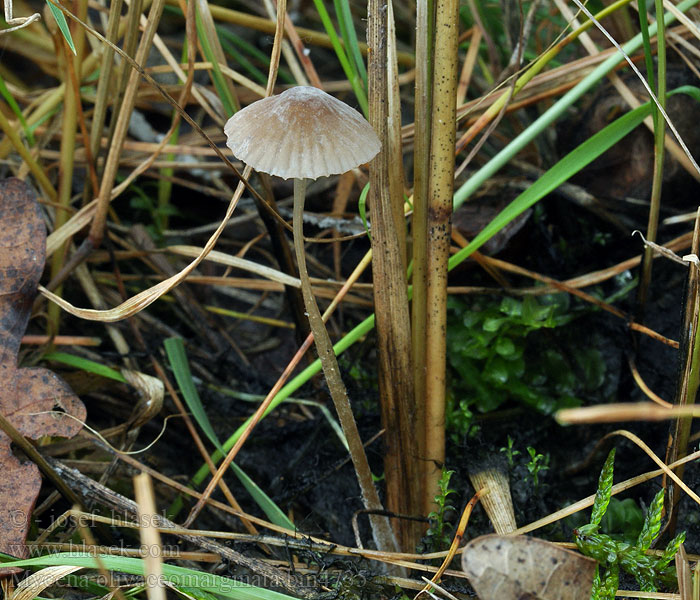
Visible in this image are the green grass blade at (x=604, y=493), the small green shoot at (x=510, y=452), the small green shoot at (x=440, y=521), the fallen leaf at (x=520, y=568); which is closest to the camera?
the fallen leaf at (x=520, y=568)

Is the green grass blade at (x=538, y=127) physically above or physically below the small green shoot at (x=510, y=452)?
above

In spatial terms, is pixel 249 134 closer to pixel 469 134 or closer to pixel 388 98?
pixel 388 98

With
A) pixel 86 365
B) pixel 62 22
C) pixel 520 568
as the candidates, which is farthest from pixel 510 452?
pixel 62 22

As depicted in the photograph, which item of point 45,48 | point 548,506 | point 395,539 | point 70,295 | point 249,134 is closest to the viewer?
point 249,134

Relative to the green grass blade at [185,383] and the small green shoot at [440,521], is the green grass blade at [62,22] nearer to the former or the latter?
the green grass blade at [185,383]

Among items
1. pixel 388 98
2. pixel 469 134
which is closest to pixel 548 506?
pixel 469 134

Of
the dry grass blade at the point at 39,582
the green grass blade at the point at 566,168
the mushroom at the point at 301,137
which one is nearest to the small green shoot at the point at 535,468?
the green grass blade at the point at 566,168
